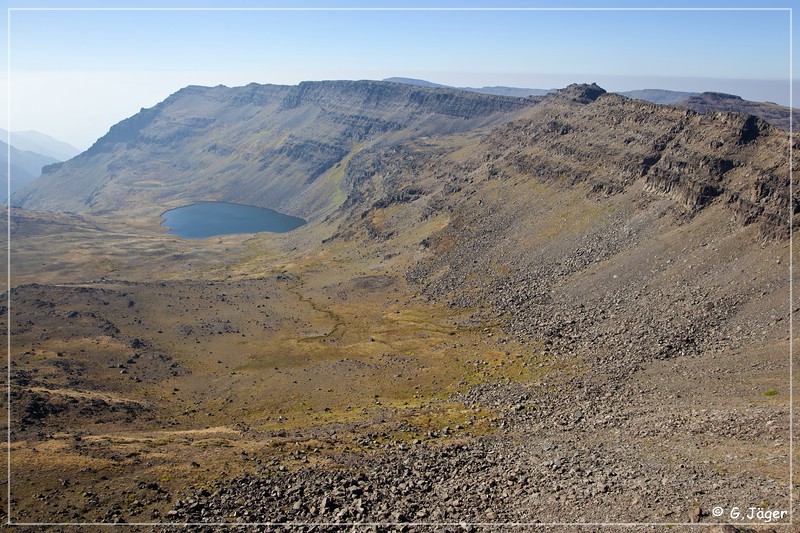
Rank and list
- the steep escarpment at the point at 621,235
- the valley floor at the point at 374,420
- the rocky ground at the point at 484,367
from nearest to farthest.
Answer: the valley floor at the point at 374,420 → the rocky ground at the point at 484,367 → the steep escarpment at the point at 621,235

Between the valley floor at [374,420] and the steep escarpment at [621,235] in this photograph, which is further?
the steep escarpment at [621,235]

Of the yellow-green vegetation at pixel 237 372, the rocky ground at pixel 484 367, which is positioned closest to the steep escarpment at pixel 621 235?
the rocky ground at pixel 484 367

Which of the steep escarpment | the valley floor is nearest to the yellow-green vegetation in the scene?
the valley floor

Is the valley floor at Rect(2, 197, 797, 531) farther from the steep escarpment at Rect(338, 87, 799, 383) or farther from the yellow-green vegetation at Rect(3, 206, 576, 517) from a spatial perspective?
the steep escarpment at Rect(338, 87, 799, 383)

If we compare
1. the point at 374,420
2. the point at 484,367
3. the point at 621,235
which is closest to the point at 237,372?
the point at 374,420

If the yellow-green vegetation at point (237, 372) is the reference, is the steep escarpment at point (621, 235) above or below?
above

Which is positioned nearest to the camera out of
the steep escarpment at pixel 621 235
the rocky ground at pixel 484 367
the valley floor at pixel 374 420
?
the valley floor at pixel 374 420

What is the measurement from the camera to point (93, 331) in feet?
295

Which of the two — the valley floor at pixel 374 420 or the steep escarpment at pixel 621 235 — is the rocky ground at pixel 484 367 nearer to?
the valley floor at pixel 374 420

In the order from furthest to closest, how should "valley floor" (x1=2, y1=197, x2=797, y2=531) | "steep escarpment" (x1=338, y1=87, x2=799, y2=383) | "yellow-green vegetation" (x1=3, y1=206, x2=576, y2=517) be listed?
"steep escarpment" (x1=338, y1=87, x2=799, y2=383) → "yellow-green vegetation" (x1=3, y1=206, x2=576, y2=517) → "valley floor" (x1=2, y1=197, x2=797, y2=531)

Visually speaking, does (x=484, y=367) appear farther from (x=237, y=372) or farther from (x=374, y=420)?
(x=237, y=372)

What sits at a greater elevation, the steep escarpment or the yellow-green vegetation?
the steep escarpment

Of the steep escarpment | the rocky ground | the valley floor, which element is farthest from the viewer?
the steep escarpment

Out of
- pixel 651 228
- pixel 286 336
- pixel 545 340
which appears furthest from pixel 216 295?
pixel 651 228
